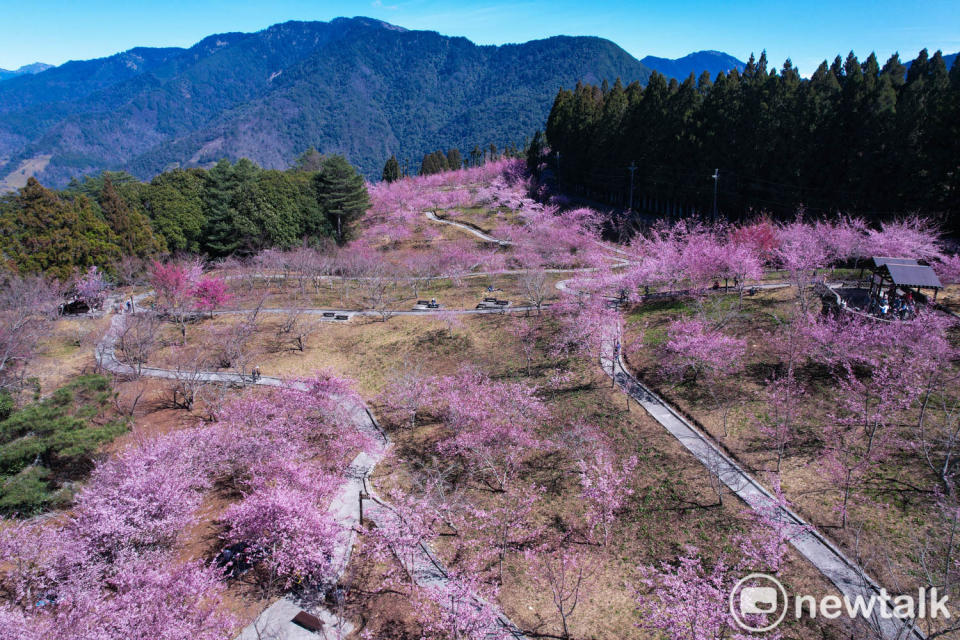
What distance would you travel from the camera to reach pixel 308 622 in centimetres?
1214

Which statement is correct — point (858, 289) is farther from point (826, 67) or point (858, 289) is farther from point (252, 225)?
point (252, 225)

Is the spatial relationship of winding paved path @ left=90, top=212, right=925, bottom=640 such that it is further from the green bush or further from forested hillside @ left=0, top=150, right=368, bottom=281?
forested hillside @ left=0, top=150, right=368, bottom=281

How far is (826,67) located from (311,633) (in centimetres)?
5465

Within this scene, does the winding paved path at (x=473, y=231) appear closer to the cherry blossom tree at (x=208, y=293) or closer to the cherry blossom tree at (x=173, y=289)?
the cherry blossom tree at (x=208, y=293)

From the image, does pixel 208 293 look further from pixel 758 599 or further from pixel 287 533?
pixel 758 599

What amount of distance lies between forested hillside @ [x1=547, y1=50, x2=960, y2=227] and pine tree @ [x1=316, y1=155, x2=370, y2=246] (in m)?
30.1

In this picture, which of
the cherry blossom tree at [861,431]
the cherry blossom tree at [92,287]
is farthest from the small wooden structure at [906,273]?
the cherry blossom tree at [92,287]

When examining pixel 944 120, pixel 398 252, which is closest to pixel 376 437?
pixel 398 252

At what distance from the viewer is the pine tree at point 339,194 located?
54.9m

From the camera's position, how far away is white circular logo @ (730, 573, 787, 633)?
11.3 m

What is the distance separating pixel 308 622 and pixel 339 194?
4913 centimetres

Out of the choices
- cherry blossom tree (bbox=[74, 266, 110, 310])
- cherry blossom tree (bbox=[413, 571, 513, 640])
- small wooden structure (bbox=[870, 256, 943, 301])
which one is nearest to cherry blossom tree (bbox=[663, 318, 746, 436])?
small wooden structure (bbox=[870, 256, 943, 301])

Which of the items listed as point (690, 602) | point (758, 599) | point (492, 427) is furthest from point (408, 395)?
point (758, 599)

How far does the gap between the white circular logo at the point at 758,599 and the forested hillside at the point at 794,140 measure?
32967mm
